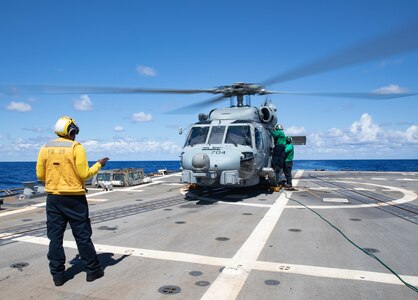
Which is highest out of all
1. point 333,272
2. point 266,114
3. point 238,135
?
point 266,114

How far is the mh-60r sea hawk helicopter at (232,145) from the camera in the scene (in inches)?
407

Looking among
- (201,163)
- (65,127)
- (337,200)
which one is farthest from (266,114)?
(65,127)

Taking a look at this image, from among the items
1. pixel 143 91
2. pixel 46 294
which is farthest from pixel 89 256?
pixel 143 91

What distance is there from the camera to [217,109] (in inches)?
532

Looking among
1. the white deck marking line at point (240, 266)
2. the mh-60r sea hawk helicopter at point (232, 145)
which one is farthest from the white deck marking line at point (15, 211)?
the white deck marking line at point (240, 266)

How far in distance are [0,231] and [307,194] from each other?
32.3 feet

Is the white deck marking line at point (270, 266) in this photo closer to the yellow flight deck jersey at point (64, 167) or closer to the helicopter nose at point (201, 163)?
the yellow flight deck jersey at point (64, 167)

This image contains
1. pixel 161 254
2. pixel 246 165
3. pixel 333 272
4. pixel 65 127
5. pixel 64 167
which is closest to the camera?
pixel 64 167

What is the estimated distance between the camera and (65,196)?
425cm

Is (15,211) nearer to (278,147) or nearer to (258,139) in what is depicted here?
(258,139)

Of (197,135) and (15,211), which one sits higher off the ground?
(197,135)

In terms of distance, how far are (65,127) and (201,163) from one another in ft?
19.6

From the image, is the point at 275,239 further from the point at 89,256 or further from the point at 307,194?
the point at 307,194

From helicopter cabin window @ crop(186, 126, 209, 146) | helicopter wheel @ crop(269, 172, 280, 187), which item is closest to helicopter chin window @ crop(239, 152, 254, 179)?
helicopter cabin window @ crop(186, 126, 209, 146)
